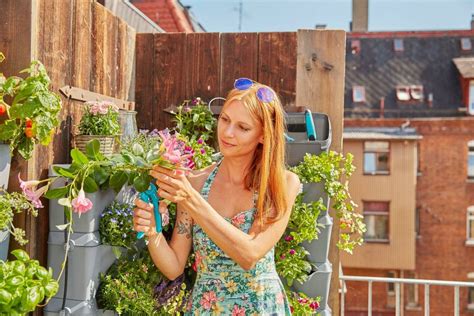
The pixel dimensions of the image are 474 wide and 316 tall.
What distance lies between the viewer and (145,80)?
3.21m

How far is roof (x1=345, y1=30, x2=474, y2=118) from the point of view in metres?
16.6

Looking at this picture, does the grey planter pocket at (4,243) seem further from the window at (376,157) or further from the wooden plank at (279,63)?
the window at (376,157)

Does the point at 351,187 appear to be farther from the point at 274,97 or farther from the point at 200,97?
the point at 274,97

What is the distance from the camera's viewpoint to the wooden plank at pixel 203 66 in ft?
10.4

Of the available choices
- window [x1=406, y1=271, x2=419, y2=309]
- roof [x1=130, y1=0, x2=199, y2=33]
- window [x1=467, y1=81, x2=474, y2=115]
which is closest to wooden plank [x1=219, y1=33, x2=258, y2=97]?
roof [x1=130, y1=0, x2=199, y2=33]

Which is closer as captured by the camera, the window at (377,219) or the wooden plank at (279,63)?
the wooden plank at (279,63)

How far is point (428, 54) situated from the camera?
17344 millimetres

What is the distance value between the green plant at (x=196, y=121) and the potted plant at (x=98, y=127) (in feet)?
1.88

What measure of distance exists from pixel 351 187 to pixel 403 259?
86.0 inches

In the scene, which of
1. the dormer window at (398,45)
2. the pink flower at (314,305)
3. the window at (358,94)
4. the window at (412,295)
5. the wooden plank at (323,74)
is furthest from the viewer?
the dormer window at (398,45)

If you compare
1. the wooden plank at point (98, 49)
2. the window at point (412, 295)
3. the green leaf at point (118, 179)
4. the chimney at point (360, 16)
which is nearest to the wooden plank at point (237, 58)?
the wooden plank at point (98, 49)

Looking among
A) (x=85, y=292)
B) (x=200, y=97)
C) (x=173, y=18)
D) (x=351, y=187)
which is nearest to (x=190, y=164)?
(x=85, y=292)

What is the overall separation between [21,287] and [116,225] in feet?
2.06

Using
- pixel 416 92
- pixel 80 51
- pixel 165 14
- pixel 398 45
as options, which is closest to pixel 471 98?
pixel 416 92
